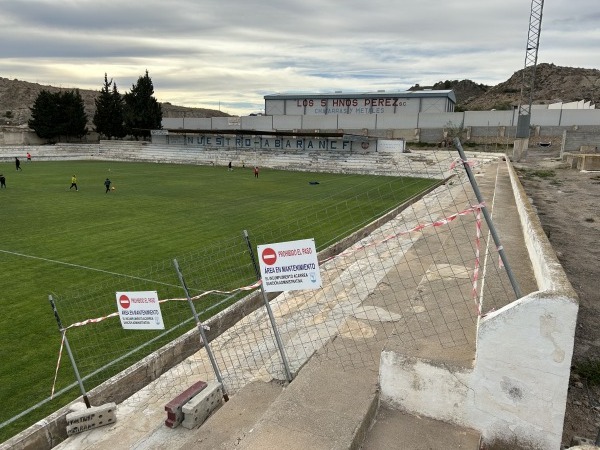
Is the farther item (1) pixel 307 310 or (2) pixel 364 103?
(2) pixel 364 103

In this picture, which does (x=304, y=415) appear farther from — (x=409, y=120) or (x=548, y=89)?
(x=548, y=89)

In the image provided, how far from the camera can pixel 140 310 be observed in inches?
222

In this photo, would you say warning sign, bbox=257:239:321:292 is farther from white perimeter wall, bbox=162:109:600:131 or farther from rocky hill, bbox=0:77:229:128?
rocky hill, bbox=0:77:229:128

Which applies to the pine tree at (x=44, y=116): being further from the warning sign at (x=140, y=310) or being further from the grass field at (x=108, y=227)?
the warning sign at (x=140, y=310)

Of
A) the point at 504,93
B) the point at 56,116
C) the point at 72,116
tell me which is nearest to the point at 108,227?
the point at 72,116

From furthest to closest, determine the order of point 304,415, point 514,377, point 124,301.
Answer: point 124,301 < point 304,415 < point 514,377

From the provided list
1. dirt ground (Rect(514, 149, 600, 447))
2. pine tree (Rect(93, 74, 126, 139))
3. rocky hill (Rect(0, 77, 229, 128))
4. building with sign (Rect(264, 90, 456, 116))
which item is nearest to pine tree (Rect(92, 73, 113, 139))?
pine tree (Rect(93, 74, 126, 139))

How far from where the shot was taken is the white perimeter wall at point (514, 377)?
3.72m

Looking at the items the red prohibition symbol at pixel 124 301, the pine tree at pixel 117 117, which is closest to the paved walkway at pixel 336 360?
the red prohibition symbol at pixel 124 301

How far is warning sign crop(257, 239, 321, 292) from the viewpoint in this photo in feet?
15.8

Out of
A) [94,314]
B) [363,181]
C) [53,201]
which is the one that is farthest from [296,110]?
[94,314]

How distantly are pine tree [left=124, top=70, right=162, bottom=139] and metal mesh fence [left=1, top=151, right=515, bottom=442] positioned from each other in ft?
184

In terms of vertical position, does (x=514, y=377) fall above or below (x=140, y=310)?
above

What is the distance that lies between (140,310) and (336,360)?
2571 millimetres
